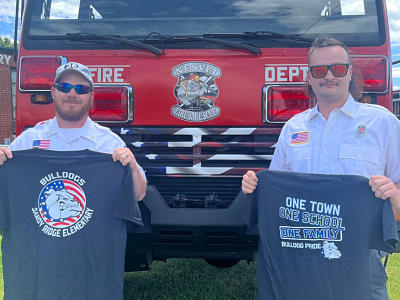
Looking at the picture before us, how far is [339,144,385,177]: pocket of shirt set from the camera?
2.25 metres

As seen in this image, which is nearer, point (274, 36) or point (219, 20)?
point (274, 36)

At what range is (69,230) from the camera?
231 cm

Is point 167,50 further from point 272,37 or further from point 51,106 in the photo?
point 51,106

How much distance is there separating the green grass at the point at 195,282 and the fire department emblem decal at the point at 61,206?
185cm

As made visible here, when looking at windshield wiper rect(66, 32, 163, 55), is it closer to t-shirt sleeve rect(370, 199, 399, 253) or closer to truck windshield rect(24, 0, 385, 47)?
truck windshield rect(24, 0, 385, 47)

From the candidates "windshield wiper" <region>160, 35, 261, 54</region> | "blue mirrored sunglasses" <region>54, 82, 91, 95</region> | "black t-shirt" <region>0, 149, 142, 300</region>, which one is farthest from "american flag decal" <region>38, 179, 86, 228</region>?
"windshield wiper" <region>160, 35, 261, 54</region>

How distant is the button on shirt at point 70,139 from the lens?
2.69 metres

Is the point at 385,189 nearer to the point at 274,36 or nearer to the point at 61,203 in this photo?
the point at 274,36

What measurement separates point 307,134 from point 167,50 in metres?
1.27

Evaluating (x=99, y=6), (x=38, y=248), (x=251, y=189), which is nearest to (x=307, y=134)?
(x=251, y=189)

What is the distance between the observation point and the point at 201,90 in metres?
3.07

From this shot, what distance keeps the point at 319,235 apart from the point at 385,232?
1.02 feet

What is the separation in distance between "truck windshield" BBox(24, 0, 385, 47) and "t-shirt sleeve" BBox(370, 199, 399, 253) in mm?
1502

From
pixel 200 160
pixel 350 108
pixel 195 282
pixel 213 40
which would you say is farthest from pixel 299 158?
pixel 195 282
